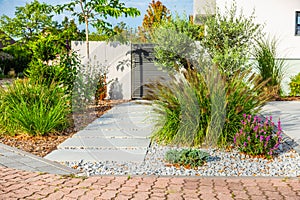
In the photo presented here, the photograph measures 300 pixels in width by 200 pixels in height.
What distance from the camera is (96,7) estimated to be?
12172 millimetres

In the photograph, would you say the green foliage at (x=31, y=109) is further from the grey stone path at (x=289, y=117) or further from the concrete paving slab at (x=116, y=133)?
the grey stone path at (x=289, y=117)

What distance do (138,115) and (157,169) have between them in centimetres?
446

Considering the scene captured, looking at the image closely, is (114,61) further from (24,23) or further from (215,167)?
(24,23)

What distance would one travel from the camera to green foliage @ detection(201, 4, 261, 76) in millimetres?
10492

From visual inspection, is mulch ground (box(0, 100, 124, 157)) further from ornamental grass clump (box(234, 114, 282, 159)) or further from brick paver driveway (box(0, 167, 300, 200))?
ornamental grass clump (box(234, 114, 282, 159))

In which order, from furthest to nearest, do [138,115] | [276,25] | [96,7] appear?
[276,25] → [96,7] → [138,115]

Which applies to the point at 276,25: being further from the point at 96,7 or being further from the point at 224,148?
the point at 224,148

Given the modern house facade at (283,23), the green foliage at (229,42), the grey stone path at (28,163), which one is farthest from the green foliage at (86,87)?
the modern house facade at (283,23)

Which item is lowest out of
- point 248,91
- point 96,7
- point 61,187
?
point 61,187

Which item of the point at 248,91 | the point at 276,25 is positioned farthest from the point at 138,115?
the point at 276,25

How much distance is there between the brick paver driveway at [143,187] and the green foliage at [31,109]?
2.39 metres

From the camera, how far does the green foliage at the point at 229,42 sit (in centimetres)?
1049

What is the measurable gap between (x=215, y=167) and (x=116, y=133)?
8.55 feet

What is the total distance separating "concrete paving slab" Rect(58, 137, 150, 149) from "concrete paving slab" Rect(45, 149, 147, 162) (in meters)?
0.21
